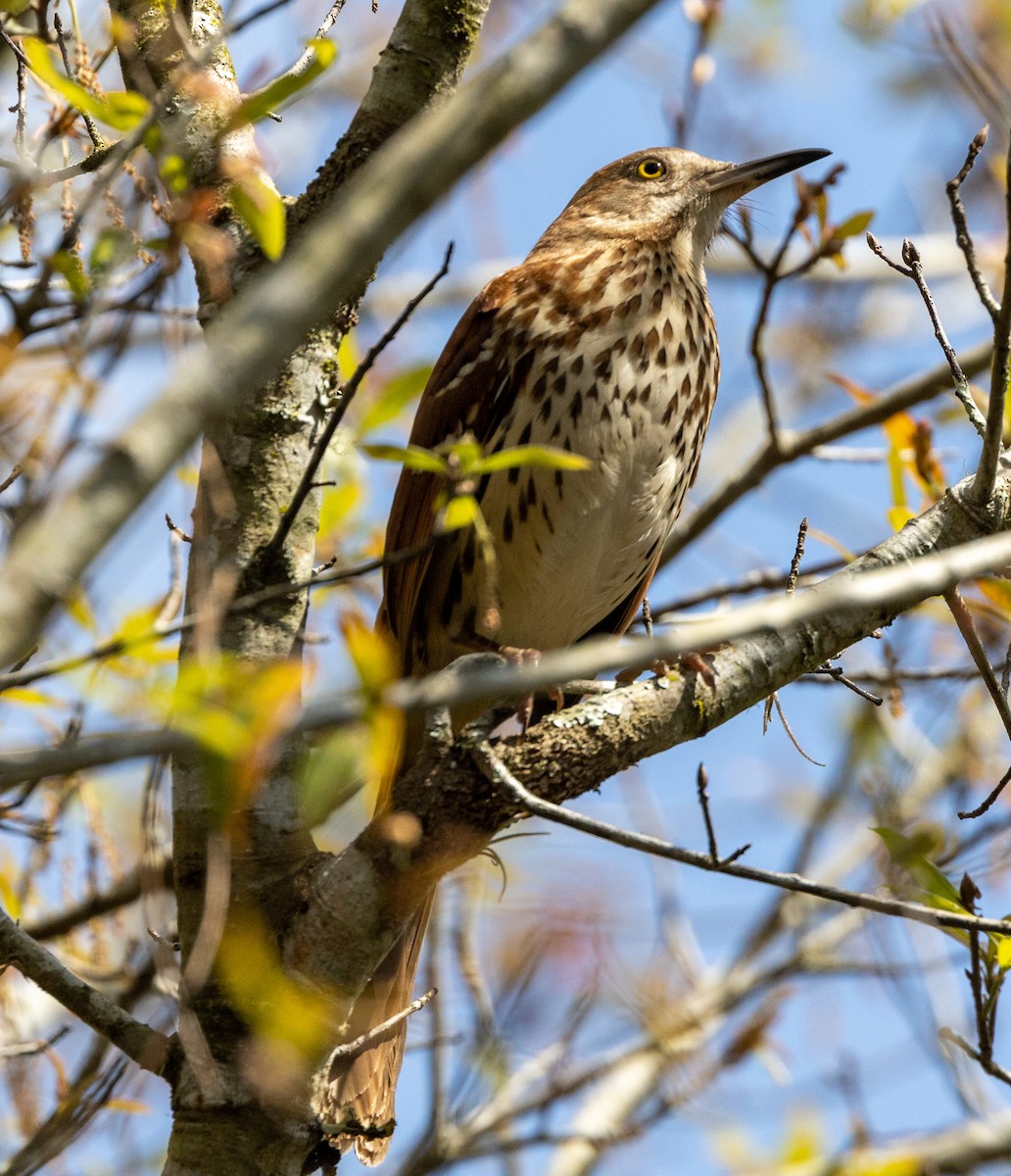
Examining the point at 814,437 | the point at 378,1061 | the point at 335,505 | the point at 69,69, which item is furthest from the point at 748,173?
the point at 378,1061

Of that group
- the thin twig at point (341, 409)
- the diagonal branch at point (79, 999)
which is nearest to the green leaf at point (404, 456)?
the thin twig at point (341, 409)

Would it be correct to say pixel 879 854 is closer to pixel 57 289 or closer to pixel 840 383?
pixel 840 383

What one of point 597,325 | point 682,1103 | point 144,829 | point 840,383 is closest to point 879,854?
point 682,1103

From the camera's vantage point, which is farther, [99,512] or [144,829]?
[144,829]

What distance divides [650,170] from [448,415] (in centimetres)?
140

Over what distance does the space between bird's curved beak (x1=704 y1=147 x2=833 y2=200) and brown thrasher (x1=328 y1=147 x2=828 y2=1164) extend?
485 mm

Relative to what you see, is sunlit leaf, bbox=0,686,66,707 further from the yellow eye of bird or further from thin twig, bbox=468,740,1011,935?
the yellow eye of bird

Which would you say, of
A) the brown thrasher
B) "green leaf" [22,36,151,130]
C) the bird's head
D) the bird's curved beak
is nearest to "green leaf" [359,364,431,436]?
"green leaf" [22,36,151,130]

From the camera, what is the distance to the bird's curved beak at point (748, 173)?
443 centimetres

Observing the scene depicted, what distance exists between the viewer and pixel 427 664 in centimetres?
402

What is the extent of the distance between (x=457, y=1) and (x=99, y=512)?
2.00 metres

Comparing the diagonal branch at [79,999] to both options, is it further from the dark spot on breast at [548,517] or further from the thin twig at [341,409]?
the dark spot on breast at [548,517]

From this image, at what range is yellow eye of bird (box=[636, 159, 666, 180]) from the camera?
15.2 feet

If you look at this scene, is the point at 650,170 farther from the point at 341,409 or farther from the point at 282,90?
the point at 282,90
